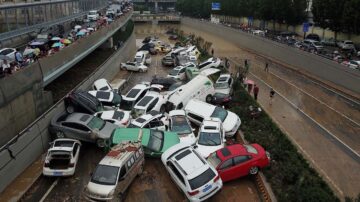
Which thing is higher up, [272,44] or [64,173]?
[272,44]

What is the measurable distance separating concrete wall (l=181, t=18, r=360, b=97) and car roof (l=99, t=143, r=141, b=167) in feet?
69.7

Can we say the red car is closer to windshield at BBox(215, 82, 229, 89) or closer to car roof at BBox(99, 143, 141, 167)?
car roof at BBox(99, 143, 141, 167)

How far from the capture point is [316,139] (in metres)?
19.7

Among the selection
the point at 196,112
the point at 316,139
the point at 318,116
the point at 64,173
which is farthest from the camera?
the point at 318,116

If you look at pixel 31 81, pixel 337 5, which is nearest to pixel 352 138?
pixel 31 81

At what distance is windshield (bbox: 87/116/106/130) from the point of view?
61.2ft

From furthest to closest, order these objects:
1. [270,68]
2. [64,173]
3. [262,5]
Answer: [262,5], [270,68], [64,173]

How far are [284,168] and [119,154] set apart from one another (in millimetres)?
7265

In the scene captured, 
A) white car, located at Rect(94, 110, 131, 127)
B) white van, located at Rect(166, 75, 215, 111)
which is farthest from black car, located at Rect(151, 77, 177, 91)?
white car, located at Rect(94, 110, 131, 127)

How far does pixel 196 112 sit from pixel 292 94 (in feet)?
36.9

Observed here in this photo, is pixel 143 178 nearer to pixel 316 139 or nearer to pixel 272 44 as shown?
pixel 316 139

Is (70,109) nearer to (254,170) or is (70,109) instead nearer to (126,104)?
(126,104)

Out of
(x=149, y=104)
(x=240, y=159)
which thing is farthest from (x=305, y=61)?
(x=240, y=159)

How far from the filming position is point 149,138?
1752cm
